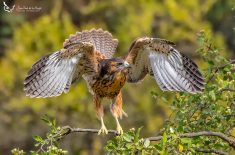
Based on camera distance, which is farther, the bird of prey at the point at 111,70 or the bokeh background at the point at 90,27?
the bokeh background at the point at 90,27

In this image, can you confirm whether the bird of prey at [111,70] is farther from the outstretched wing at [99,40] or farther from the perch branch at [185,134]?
the outstretched wing at [99,40]

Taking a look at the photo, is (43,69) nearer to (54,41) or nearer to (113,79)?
(113,79)

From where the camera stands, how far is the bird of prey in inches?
286

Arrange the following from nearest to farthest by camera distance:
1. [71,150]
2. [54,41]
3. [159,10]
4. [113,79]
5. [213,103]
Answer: [213,103] → [113,79] → [71,150] → [54,41] → [159,10]

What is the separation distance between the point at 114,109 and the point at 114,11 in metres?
9.64

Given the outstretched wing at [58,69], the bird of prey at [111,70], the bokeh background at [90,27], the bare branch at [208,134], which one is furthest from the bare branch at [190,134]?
the bokeh background at [90,27]

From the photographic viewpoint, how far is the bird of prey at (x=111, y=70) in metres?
Result: 7.27

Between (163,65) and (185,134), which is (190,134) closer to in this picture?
(185,134)

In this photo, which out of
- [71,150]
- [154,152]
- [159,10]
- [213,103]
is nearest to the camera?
[154,152]

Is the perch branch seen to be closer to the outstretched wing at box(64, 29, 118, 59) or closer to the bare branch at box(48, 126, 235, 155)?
the bare branch at box(48, 126, 235, 155)

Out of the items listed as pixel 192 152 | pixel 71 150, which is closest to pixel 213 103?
pixel 192 152

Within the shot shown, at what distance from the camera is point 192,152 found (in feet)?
19.6

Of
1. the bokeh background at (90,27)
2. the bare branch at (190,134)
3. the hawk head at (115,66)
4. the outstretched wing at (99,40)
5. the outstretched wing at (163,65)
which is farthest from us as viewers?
the bokeh background at (90,27)

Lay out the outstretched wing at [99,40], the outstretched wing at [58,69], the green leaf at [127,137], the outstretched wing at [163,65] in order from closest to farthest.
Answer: the green leaf at [127,137] < the outstretched wing at [58,69] < the outstretched wing at [163,65] < the outstretched wing at [99,40]
